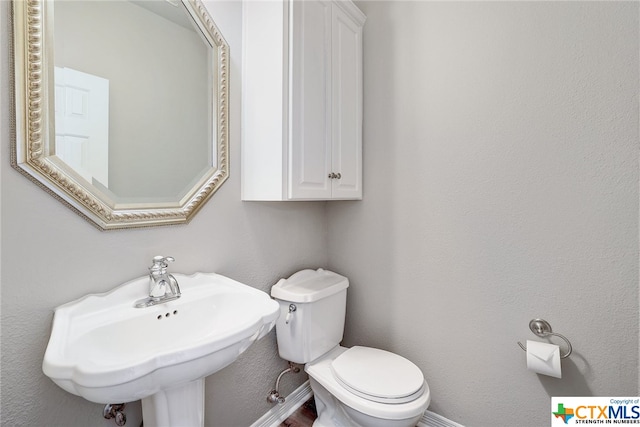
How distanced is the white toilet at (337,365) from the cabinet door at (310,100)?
1.60 ft

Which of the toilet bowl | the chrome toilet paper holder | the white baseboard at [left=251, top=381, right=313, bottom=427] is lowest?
the white baseboard at [left=251, top=381, right=313, bottom=427]

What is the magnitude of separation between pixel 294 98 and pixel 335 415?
146 cm

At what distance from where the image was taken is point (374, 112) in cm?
154

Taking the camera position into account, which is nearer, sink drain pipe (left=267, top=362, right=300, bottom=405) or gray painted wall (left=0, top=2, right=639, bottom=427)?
gray painted wall (left=0, top=2, right=639, bottom=427)

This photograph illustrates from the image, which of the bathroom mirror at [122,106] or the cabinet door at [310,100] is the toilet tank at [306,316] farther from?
the bathroom mirror at [122,106]

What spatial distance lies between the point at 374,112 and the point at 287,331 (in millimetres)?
1223

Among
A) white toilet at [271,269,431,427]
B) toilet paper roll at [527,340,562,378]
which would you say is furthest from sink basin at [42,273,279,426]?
toilet paper roll at [527,340,562,378]

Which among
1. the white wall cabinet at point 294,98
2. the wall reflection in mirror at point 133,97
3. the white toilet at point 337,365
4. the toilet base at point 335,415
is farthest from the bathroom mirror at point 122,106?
the toilet base at point 335,415

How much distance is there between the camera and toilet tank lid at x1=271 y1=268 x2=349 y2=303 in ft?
4.33

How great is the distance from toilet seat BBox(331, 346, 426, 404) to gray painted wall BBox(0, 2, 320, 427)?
0.40 metres

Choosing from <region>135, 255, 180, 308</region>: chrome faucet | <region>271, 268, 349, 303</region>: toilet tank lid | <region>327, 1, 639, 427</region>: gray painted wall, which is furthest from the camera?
<region>271, 268, 349, 303</region>: toilet tank lid

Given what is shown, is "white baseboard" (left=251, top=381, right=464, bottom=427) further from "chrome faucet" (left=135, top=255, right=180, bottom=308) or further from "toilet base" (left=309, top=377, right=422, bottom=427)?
"chrome faucet" (left=135, top=255, right=180, bottom=308)

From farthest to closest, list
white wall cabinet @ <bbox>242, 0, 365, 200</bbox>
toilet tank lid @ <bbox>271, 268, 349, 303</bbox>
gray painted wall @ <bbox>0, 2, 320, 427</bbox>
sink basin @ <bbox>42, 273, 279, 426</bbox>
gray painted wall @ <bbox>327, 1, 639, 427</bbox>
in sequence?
toilet tank lid @ <bbox>271, 268, 349, 303</bbox> < white wall cabinet @ <bbox>242, 0, 365, 200</bbox> < gray painted wall @ <bbox>327, 1, 639, 427</bbox> < gray painted wall @ <bbox>0, 2, 320, 427</bbox> < sink basin @ <bbox>42, 273, 279, 426</bbox>

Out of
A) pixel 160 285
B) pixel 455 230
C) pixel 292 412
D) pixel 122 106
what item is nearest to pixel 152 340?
pixel 160 285
